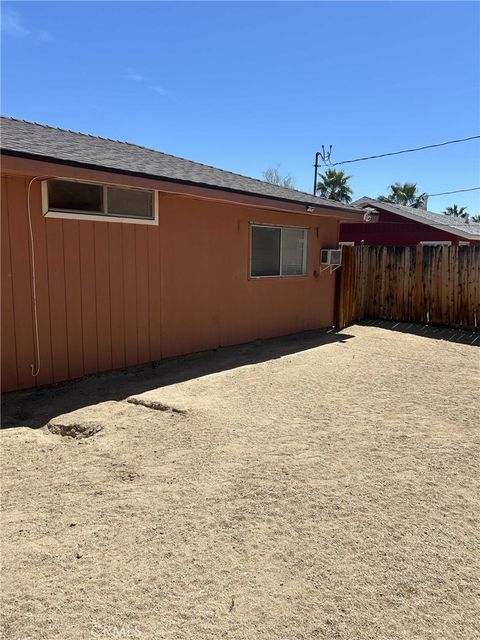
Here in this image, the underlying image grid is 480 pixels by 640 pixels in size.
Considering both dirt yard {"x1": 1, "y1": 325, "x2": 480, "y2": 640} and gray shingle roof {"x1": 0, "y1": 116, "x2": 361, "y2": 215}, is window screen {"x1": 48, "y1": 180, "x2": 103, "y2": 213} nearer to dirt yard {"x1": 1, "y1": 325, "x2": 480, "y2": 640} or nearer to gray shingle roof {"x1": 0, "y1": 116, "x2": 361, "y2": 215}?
gray shingle roof {"x1": 0, "y1": 116, "x2": 361, "y2": 215}

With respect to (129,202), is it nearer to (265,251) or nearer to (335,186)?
(265,251)

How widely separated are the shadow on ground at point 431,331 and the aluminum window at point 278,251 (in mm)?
2539

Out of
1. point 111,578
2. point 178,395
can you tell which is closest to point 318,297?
point 178,395

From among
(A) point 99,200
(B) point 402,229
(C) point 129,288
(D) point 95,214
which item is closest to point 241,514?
(C) point 129,288

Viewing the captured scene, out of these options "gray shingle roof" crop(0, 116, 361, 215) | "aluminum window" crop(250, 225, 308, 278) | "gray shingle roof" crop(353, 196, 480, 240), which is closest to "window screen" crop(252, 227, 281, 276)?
"aluminum window" crop(250, 225, 308, 278)

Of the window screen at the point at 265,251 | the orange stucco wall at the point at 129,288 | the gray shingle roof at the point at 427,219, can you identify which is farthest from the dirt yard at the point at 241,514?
the gray shingle roof at the point at 427,219

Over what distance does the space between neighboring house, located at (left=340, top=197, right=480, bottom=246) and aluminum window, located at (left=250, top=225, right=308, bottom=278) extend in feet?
30.3

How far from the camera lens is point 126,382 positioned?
583cm

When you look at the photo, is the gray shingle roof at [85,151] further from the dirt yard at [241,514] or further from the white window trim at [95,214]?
the dirt yard at [241,514]

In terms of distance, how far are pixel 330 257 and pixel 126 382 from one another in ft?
18.4

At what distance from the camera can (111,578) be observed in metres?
2.27

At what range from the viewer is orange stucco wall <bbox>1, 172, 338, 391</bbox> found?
5.06 metres

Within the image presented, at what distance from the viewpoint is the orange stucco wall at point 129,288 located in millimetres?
5059

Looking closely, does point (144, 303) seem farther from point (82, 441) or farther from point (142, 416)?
point (82, 441)
